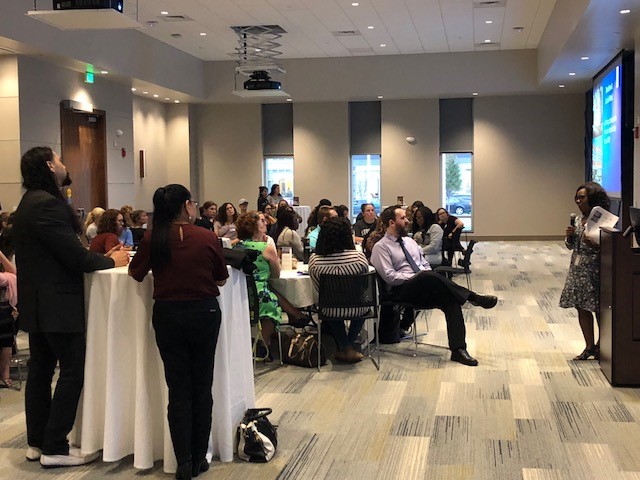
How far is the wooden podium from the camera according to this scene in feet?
18.6

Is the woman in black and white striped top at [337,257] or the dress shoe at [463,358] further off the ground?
the woman in black and white striped top at [337,257]

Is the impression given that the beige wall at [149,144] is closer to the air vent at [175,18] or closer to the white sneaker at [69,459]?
the air vent at [175,18]

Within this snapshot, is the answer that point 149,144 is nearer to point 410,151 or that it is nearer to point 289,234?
point 410,151

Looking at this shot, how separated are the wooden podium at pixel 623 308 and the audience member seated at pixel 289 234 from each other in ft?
11.7

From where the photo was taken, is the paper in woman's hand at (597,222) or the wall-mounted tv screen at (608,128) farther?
the wall-mounted tv screen at (608,128)

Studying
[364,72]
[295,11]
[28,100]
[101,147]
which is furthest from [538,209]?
[28,100]

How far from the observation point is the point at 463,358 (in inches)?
267

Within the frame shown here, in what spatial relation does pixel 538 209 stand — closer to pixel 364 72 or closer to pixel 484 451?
pixel 364 72

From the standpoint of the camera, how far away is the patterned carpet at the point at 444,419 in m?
4.27

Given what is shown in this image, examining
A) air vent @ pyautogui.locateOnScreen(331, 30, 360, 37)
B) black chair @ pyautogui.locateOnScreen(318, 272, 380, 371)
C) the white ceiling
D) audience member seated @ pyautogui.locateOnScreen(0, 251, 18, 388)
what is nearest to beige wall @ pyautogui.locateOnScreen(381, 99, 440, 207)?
the white ceiling

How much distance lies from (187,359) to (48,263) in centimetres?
90

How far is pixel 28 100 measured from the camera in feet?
40.1

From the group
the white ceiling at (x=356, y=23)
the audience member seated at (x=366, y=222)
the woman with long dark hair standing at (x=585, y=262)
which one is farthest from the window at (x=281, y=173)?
the woman with long dark hair standing at (x=585, y=262)

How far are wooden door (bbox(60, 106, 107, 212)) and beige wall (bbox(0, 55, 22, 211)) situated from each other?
1332 mm
